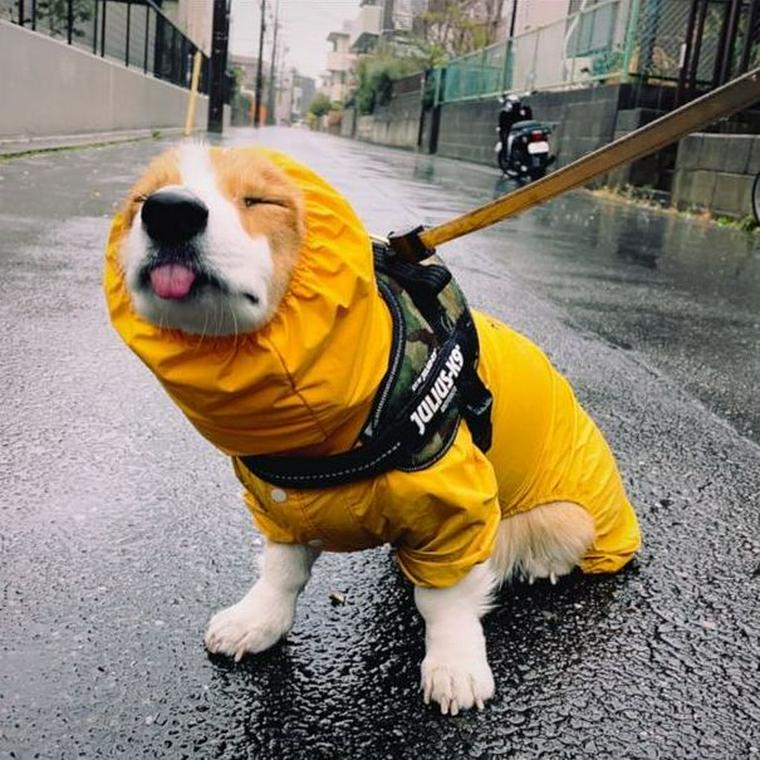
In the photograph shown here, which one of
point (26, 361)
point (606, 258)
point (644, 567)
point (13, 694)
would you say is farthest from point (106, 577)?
point (606, 258)

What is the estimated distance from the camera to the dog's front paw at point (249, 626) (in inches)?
73.5

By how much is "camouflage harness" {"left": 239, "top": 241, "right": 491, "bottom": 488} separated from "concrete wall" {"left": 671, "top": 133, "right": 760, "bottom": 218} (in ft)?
32.8

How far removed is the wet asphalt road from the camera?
5.47ft

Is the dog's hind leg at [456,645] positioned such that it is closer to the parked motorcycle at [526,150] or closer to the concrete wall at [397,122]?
the parked motorcycle at [526,150]

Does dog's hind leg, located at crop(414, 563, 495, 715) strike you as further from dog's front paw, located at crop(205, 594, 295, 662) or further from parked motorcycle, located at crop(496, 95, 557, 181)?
parked motorcycle, located at crop(496, 95, 557, 181)

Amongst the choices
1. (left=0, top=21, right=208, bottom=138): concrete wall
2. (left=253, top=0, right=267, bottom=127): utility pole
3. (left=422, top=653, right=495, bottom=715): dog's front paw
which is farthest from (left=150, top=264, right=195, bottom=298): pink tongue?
(left=253, top=0, right=267, bottom=127): utility pole

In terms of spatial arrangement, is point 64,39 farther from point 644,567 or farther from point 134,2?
point 644,567

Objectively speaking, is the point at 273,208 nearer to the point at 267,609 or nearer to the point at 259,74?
the point at 267,609

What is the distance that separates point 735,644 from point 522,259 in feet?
18.4

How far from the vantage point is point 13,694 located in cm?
167

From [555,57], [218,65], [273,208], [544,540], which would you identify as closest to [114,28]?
[555,57]

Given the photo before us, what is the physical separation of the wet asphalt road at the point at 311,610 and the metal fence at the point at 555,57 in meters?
14.2

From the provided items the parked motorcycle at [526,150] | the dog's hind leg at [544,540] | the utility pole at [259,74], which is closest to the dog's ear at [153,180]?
the dog's hind leg at [544,540]

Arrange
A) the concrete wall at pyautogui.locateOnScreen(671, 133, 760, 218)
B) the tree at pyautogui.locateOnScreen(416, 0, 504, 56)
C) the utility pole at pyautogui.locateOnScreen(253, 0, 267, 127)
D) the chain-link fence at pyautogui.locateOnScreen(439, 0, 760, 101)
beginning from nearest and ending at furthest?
the concrete wall at pyautogui.locateOnScreen(671, 133, 760, 218) < the chain-link fence at pyautogui.locateOnScreen(439, 0, 760, 101) < the tree at pyautogui.locateOnScreen(416, 0, 504, 56) < the utility pole at pyautogui.locateOnScreen(253, 0, 267, 127)
